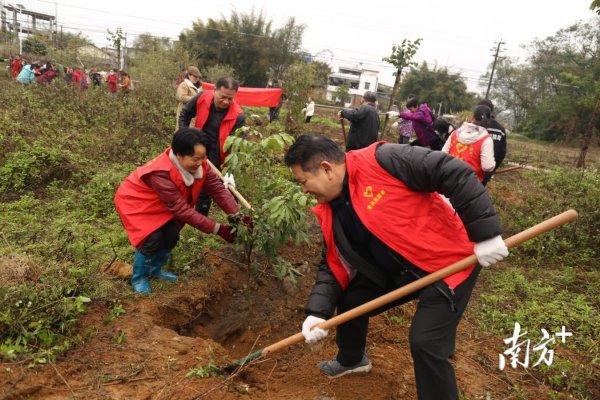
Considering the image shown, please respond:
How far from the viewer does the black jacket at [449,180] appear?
1921mm

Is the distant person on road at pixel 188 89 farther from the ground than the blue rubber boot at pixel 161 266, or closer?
farther from the ground

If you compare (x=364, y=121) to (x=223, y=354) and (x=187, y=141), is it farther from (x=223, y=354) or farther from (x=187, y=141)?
(x=223, y=354)

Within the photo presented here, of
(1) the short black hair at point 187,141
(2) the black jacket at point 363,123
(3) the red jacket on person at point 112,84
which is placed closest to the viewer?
(1) the short black hair at point 187,141

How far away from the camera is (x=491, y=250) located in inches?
76.5

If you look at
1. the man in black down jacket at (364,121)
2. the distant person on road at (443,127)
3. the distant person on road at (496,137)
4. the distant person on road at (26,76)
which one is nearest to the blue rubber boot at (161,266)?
the man in black down jacket at (364,121)

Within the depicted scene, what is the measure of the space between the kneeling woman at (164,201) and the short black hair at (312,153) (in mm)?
1210

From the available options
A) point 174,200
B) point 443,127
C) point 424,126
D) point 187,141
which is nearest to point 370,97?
point 424,126

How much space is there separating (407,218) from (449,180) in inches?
10.1

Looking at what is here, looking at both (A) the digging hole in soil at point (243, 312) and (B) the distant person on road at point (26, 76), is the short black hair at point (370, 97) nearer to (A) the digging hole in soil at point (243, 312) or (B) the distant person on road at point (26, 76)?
(A) the digging hole in soil at point (243, 312)

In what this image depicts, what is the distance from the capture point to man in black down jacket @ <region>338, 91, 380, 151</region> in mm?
6105

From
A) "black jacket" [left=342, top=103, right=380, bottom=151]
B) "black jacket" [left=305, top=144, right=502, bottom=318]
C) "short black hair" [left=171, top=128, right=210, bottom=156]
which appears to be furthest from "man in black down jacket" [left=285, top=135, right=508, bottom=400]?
"black jacket" [left=342, top=103, right=380, bottom=151]

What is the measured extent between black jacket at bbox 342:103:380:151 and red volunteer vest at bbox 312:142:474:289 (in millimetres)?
4078

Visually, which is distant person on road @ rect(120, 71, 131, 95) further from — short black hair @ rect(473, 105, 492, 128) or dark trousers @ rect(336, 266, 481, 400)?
dark trousers @ rect(336, 266, 481, 400)

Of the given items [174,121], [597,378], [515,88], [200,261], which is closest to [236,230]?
[200,261]
